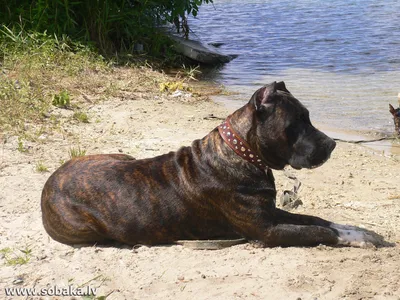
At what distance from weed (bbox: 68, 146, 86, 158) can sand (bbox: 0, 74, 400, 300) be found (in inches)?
3.8

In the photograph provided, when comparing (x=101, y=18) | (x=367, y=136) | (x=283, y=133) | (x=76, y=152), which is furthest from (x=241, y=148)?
(x=101, y=18)

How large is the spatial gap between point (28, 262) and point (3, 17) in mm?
7477

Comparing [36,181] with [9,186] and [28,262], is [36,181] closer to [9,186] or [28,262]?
[9,186]

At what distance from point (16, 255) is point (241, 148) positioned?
1777 mm

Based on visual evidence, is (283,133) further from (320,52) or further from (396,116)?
(320,52)

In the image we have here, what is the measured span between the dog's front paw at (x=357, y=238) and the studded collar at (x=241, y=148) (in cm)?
75

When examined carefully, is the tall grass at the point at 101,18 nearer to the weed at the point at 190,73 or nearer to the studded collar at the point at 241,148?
the weed at the point at 190,73

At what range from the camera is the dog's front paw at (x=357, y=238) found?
5004mm

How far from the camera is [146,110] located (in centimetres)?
898

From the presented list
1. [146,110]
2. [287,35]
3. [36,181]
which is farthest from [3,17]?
[287,35]

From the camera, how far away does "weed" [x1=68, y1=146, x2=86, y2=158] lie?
6588 millimetres

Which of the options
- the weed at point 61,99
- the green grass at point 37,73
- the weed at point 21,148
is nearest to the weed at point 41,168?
the weed at point 21,148

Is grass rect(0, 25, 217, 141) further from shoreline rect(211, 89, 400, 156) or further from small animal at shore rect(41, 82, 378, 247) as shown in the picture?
shoreline rect(211, 89, 400, 156)

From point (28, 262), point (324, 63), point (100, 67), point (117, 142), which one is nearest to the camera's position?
point (28, 262)
